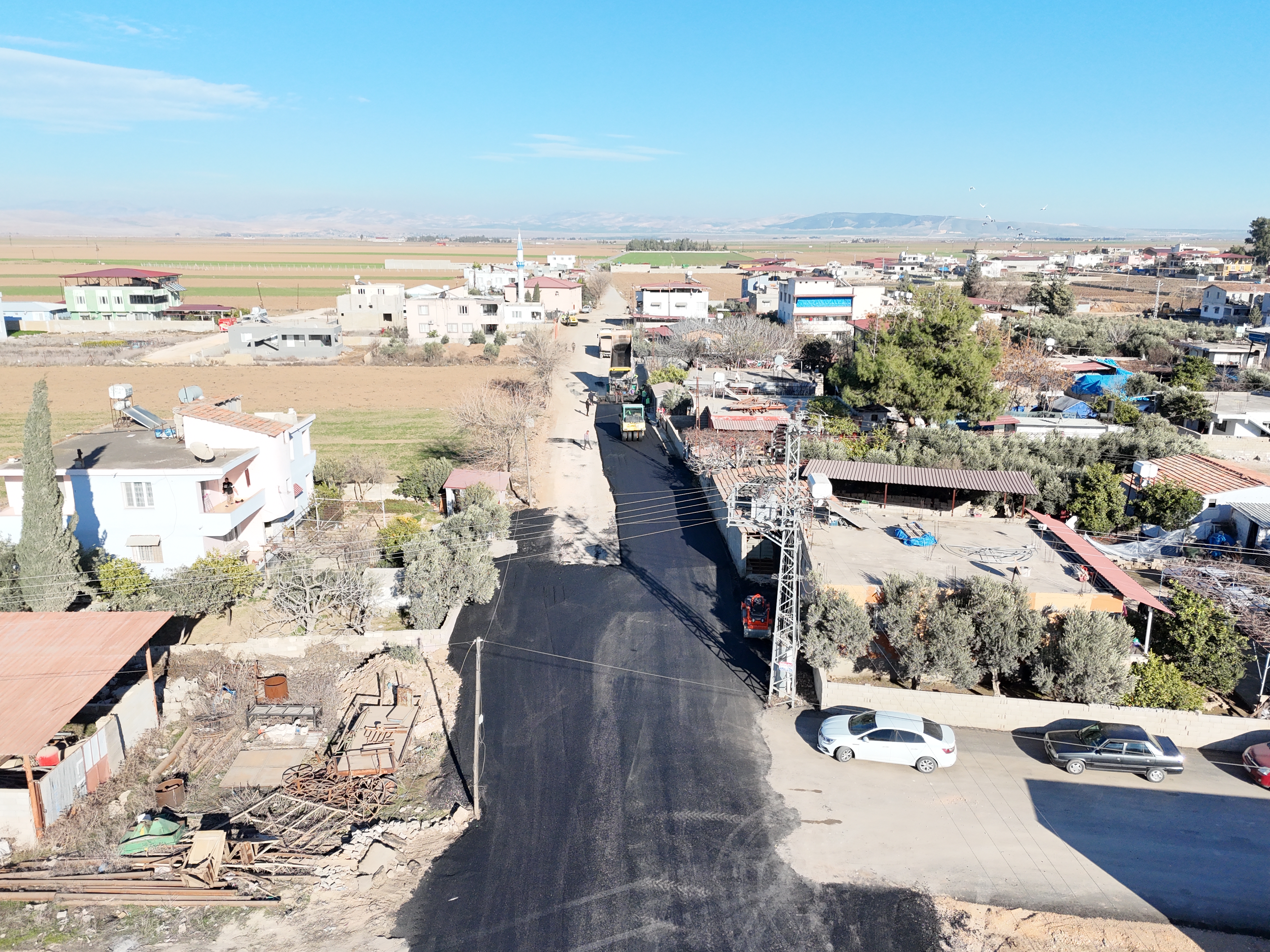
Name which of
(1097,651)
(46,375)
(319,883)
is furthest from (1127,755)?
(46,375)

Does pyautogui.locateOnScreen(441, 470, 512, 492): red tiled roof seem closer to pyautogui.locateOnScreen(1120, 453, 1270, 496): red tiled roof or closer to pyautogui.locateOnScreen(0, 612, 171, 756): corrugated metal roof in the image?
pyautogui.locateOnScreen(0, 612, 171, 756): corrugated metal roof

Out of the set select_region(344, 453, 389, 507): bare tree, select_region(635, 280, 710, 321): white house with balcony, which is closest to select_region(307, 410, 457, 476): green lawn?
select_region(344, 453, 389, 507): bare tree

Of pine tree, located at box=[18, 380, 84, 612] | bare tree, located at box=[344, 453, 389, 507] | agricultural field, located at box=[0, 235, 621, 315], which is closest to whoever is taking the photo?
pine tree, located at box=[18, 380, 84, 612]

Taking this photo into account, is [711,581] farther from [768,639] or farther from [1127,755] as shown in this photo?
[1127,755]

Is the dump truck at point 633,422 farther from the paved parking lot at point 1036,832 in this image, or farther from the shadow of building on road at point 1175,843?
the shadow of building on road at point 1175,843

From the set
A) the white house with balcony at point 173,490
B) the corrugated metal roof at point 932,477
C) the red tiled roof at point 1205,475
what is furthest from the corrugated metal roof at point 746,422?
the white house with balcony at point 173,490

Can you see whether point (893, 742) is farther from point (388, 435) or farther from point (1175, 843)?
point (388, 435)
